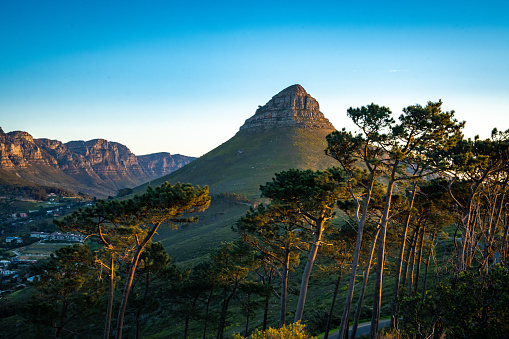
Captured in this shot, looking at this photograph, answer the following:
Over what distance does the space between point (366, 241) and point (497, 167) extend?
28.8 ft

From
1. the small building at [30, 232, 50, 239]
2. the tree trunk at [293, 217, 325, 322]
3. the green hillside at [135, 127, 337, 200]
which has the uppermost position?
the green hillside at [135, 127, 337, 200]

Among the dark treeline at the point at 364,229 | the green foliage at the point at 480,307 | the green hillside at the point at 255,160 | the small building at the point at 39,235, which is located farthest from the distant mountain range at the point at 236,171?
the small building at the point at 39,235

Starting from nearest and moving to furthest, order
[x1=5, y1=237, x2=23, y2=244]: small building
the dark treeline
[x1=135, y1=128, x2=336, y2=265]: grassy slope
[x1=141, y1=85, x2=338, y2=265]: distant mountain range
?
the dark treeline, [x1=135, y1=128, x2=336, y2=265]: grassy slope, [x1=141, y1=85, x2=338, y2=265]: distant mountain range, [x1=5, y1=237, x2=23, y2=244]: small building

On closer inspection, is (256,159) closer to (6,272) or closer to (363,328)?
(6,272)

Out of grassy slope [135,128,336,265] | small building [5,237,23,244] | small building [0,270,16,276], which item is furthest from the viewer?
small building [5,237,23,244]

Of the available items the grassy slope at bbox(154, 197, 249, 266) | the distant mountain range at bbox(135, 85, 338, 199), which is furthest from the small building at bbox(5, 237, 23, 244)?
the distant mountain range at bbox(135, 85, 338, 199)

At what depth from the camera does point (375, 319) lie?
47.0 feet

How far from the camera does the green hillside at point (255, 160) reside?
132625mm

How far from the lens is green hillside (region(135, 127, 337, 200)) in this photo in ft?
435

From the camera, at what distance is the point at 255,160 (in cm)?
15775

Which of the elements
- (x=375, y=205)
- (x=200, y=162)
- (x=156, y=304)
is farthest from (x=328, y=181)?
(x=200, y=162)

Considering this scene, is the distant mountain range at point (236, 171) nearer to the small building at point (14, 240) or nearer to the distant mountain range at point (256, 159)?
the distant mountain range at point (256, 159)

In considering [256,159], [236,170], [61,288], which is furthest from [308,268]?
[256,159]

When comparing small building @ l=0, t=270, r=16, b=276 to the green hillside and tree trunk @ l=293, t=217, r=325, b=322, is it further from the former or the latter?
tree trunk @ l=293, t=217, r=325, b=322
